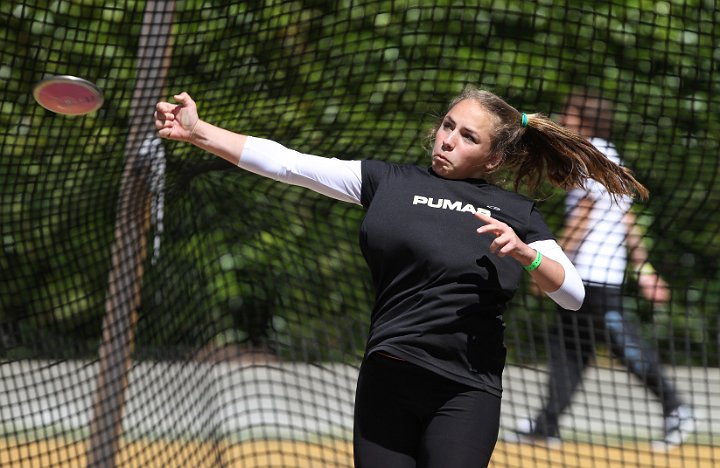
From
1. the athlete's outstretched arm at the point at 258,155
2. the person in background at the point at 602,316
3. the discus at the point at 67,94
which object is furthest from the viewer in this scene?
the person in background at the point at 602,316

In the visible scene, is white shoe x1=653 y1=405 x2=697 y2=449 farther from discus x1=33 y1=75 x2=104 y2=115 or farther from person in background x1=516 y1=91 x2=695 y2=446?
discus x1=33 y1=75 x2=104 y2=115

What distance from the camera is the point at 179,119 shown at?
8.59ft

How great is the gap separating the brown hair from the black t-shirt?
228 mm

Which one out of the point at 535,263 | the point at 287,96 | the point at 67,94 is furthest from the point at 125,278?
the point at 535,263

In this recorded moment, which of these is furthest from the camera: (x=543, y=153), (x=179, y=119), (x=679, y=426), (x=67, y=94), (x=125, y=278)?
(x=679, y=426)

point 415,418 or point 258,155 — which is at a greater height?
point 258,155

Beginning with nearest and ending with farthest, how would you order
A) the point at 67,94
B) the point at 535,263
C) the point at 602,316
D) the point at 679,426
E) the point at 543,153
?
the point at 535,263, the point at 543,153, the point at 67,94, the point at 602,316, the point at 679,426

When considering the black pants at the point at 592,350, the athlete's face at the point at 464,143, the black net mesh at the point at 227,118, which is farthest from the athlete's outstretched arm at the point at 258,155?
the black pants at the point at 592,350

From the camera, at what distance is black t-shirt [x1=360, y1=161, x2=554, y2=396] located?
8.36ft

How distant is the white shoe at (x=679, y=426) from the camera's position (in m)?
5.34

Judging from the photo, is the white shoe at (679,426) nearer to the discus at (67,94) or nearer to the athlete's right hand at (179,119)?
the discus at (67,94)

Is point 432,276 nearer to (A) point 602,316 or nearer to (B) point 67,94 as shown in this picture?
(B) point 67,94

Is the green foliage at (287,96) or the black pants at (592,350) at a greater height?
the green foliage at (287,96)

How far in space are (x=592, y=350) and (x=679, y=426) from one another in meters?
0.60
